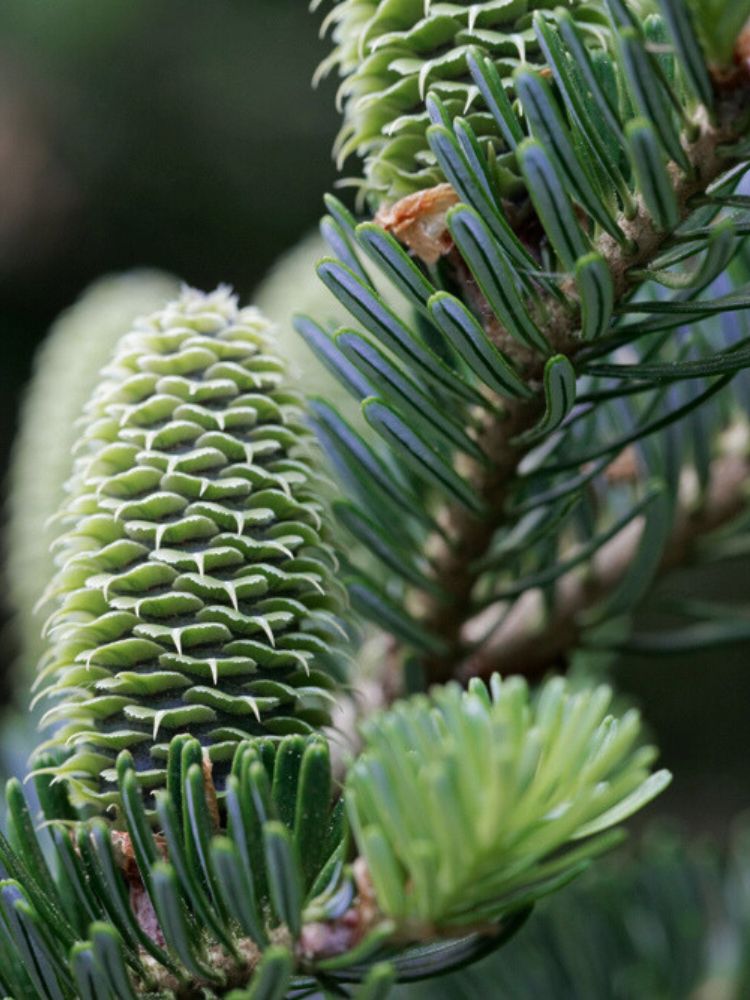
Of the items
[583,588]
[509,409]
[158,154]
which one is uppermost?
Answer: [158,154]

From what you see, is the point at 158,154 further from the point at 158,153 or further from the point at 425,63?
the point at 425,63

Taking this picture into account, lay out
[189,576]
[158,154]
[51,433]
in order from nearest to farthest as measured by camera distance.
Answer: [189,576], [51,433], [158,154]

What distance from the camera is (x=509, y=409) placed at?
46 cm

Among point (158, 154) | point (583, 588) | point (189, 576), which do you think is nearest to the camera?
point (189, 576)

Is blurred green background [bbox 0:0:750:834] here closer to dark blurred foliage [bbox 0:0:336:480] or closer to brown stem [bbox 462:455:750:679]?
dark blurred foliage [bbox 0:0:336:480]

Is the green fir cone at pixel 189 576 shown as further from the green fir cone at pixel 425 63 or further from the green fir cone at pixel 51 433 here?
the green fir cone at pixel 51 433

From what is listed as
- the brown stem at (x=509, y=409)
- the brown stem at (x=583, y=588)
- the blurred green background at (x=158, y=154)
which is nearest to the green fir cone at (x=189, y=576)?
the brown stem at (x=509, y=409)

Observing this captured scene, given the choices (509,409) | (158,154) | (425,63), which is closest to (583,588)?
(509,409)

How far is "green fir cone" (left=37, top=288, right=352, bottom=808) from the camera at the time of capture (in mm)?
406

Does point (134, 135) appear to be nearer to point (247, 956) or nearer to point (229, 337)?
point (229, 337)

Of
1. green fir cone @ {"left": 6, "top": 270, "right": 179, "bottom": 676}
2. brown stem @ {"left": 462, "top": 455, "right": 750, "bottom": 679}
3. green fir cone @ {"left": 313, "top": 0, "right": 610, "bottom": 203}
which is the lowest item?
brown stem @ {"left": 462, "top": 455, "right": 750, "bottom": 679}

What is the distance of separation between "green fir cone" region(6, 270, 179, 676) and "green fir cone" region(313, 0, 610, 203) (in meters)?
0.30

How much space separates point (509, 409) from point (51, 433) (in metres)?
0.40

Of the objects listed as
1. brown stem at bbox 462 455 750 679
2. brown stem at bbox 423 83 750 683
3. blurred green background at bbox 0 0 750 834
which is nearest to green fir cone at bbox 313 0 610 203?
brown stem at bbox 423 83 750 683
